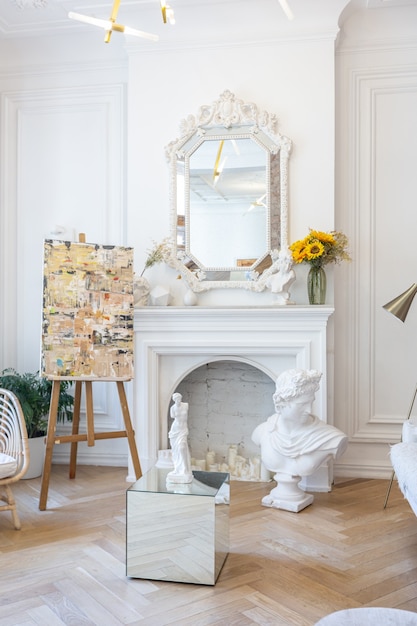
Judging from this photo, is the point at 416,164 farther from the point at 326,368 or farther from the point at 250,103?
the point at 326,368

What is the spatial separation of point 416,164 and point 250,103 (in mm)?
1313

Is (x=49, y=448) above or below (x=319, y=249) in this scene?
below

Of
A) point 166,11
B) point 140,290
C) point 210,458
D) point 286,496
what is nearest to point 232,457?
point 210,458

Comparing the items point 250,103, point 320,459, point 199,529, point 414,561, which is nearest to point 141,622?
point 199,529

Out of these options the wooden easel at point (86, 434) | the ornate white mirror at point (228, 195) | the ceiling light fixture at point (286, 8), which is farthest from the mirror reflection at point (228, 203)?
the ceiling light fixture at point (286, 8)

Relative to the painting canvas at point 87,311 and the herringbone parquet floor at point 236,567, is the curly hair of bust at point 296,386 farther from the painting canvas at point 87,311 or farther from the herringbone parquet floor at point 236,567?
the painting canvas at point 87,311

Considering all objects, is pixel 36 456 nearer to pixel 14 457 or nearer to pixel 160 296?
pixel 14 457

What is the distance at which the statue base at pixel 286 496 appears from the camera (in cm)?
371

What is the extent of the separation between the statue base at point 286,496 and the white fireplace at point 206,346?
45 centimetres

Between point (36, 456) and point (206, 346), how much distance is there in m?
1.56

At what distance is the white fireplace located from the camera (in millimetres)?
4156

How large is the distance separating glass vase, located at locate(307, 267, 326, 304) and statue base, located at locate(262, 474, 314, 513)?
123cm

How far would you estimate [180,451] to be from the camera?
Answer: 2.95 metres

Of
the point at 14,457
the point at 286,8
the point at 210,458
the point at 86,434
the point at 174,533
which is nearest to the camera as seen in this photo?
the point at 286,8
